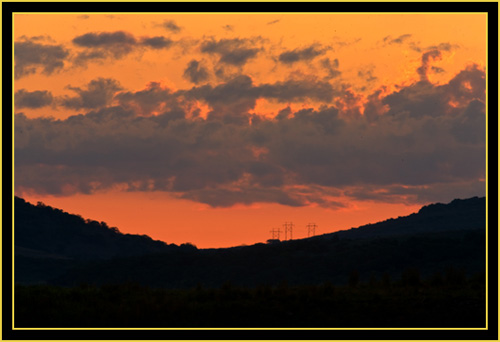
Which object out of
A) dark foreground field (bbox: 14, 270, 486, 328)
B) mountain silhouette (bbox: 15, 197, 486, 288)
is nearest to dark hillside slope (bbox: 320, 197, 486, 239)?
mountain silhouette (bbox: 15, 197, 486, 288)

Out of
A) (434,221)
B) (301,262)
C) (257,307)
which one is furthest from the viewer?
(434,221)

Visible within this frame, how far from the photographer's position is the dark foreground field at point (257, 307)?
96.0ft

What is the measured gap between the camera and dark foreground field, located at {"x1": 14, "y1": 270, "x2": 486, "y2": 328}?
29.2 metres

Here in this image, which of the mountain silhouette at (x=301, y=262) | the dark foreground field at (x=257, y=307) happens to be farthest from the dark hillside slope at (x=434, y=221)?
the dark foreground field at (x=257, y=307)

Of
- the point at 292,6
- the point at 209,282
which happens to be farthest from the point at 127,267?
the point at 292,6

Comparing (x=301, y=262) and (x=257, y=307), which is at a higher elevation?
(x=257, y=307)

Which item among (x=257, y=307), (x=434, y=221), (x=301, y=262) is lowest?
(x=301, y=262)

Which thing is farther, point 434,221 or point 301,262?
point 434,221

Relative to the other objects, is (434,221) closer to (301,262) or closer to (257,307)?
(301,262)

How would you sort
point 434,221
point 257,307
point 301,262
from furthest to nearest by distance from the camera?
1. point 434,221
2. point 301,262
3. point 257,307

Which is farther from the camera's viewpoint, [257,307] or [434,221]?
[434,221]

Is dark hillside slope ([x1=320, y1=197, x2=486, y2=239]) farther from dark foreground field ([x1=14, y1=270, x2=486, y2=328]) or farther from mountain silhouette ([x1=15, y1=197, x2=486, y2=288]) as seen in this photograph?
dark foreground field ([x1=14, y1=270, x2=486, y2=328])

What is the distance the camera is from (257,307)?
3056 centimetres

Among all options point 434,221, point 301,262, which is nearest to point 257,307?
point 301,262
